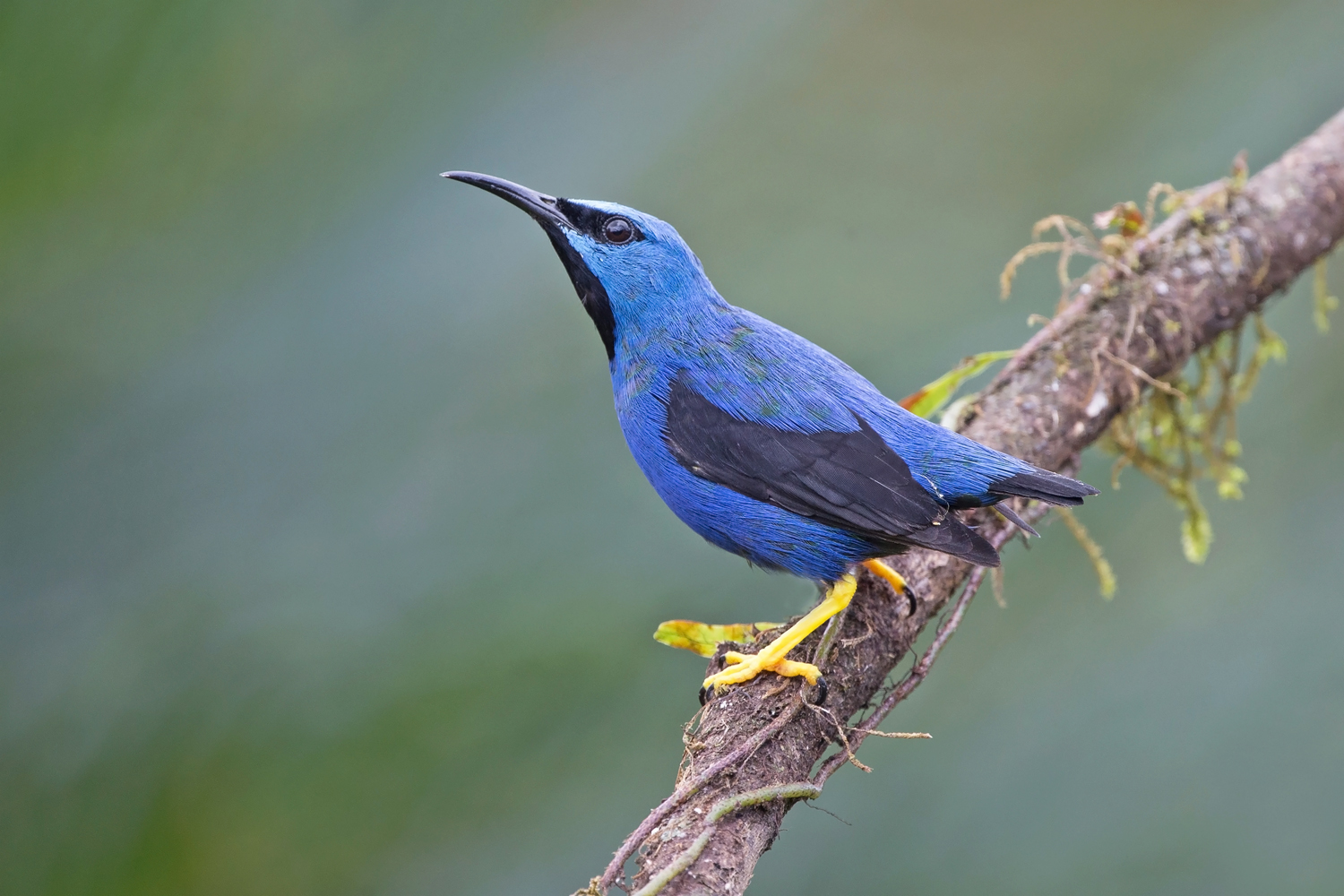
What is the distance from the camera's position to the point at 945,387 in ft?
11.5

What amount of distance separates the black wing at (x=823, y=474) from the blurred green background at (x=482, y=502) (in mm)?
1060

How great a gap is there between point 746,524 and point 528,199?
118cm

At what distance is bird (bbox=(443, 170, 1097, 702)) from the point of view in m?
2.51

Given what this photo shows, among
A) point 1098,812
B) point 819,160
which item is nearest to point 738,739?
point 1098,812

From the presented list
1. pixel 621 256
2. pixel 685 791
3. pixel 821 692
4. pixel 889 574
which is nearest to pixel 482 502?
pixel 621 256

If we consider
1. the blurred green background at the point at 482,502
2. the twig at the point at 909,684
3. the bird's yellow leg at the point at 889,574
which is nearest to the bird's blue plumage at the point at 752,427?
the bird's yellow leg at the point at 889,574

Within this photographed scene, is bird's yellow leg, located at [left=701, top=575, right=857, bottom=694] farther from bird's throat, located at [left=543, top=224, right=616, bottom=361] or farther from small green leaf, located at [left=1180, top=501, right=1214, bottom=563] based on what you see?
small green leaf, located at [left=1180, top=501, right=1214, bottom=563]

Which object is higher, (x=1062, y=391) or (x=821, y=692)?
(x=1062, y=391)

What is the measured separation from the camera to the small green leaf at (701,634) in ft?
9.27

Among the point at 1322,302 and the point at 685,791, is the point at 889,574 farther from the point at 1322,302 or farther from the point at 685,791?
the point at 1322,302

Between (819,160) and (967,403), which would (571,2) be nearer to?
(819,160)

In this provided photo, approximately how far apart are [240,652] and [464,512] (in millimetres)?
902

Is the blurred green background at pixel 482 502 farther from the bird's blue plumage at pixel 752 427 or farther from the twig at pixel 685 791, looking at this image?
the twig at pixel 685 791

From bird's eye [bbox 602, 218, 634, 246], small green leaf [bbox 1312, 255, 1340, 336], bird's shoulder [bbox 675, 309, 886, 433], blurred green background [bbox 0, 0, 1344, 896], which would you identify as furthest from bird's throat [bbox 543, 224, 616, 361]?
small green leaf [bbox 1312, 255, 1340, 336]
